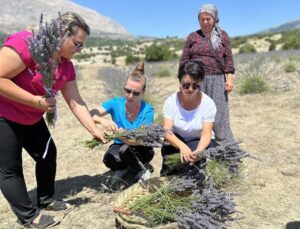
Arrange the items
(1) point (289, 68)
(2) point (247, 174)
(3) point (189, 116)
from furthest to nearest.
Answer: (1) point (289, 68) → (2) point (247, 174) → (3) point (189, 116)

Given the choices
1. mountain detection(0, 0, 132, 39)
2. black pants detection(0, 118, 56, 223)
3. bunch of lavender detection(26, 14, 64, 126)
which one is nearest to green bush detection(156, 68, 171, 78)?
black pants detection(0, 118, 56, 223)

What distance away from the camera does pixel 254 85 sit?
9375 mm

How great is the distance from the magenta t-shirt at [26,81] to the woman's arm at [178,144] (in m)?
0.97

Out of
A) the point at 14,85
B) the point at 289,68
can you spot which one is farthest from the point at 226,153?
the point at 289,68

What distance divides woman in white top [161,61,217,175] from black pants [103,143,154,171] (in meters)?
0.30

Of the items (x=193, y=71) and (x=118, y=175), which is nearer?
(x=193, y=71)

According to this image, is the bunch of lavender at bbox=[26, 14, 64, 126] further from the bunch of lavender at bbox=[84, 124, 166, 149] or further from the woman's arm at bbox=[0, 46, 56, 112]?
the bunch of lavender at bbox=[84, 124, 166, 149]

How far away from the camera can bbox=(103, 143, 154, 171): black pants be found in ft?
13.1

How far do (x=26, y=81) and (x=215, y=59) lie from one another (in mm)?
2053

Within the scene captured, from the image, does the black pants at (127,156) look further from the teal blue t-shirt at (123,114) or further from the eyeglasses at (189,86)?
the eyeglasses at (189,86)

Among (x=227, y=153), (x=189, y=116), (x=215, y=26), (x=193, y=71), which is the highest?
(x=215, y=26)

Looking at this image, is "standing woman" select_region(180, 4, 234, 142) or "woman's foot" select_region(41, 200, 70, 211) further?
"standing woman" select_region(180, 4, 234, 142)

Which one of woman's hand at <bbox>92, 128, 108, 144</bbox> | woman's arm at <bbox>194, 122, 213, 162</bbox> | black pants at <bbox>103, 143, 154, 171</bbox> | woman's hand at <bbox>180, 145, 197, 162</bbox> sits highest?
woman's hand at <bbox>92, 128, 108, 144</bbox>

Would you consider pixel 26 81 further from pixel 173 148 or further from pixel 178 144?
pixel 173 148
